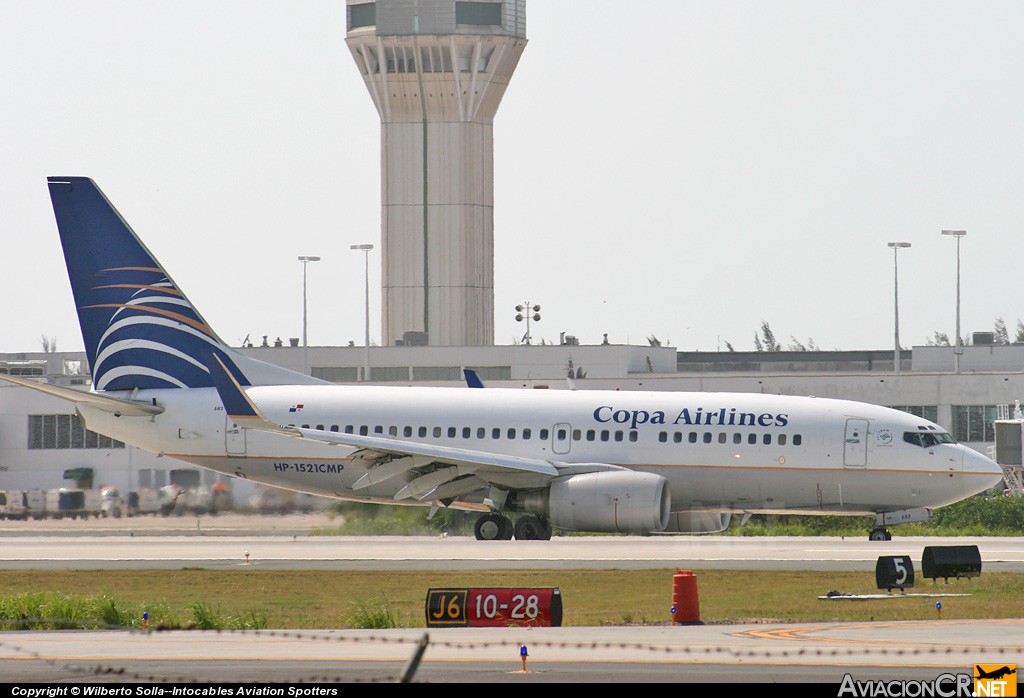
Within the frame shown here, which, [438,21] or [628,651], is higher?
[438,21]

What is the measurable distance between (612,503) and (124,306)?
1265 centimetres

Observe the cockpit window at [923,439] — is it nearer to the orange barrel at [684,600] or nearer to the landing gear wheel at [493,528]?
the landing gear wheel at [493,528]

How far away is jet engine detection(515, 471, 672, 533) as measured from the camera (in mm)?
35156

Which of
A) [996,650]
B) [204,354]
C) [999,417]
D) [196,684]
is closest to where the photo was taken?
[196,684]

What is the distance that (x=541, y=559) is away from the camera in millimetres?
31359

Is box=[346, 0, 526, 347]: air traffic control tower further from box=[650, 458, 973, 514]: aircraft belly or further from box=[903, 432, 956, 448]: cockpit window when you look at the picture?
box=[903, 432, 956, 448]: cockpit window

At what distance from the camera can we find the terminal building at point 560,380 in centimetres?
5538

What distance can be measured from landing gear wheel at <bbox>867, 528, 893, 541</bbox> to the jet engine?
4620 millimetres

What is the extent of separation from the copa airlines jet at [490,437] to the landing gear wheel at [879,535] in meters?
0.09

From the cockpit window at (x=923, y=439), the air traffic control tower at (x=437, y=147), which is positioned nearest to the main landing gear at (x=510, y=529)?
the cockpit window at (x=923, y=439)

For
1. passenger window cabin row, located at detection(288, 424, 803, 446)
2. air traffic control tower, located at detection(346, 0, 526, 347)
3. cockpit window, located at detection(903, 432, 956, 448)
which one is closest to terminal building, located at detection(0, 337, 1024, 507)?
passenger window cabin row, located at detection(288, 424, 803, 446)

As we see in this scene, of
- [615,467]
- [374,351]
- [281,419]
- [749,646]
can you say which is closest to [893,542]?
[615,467]

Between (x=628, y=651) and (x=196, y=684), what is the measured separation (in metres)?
4.78

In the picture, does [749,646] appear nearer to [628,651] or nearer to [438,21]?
[628,651]
